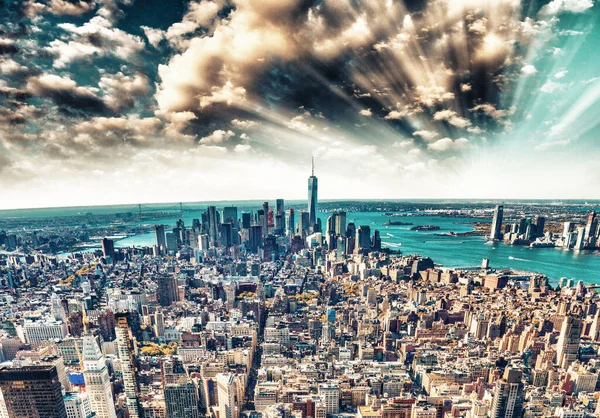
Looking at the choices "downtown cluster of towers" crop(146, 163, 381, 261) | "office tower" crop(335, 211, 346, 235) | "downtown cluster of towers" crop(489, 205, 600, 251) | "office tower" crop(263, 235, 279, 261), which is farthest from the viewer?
"office tower" crop(335, 211, 346, 235)

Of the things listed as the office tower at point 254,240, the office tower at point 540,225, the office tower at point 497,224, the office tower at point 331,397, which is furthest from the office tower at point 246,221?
the office tower at point 540,225

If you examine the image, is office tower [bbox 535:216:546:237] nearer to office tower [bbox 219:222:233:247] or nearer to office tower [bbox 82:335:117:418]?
office tower [bbox 219:222:233:247]

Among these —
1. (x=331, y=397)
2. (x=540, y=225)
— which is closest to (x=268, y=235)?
(x=331, y=397)

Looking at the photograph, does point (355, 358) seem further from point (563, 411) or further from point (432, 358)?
point (563, 411)

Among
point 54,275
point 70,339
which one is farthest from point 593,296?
point 54,275

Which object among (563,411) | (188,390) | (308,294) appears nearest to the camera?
(563,411)

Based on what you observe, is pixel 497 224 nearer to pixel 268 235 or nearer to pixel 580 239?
pixel 580 239

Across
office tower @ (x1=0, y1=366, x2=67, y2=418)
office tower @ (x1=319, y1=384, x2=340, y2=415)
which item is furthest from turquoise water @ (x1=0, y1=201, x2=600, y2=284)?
office tower @ (x1=0, y1=366, x2=67, y2=418)
